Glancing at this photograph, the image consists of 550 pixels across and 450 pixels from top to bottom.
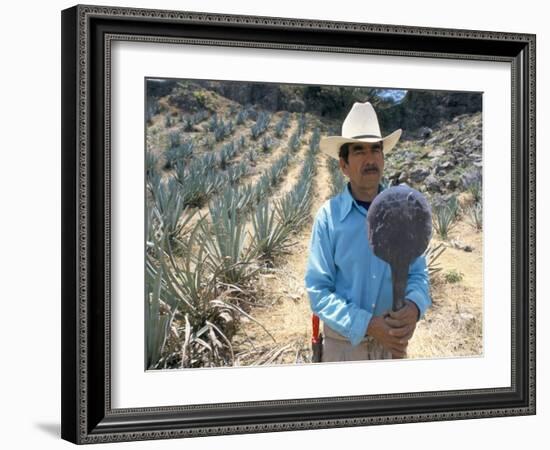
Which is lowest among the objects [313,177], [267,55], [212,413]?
[212,413]

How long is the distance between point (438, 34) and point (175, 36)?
1.49 m

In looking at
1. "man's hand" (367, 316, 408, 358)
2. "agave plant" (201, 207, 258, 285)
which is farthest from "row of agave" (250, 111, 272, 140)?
"man's hand" (367, 316, 408, 358)

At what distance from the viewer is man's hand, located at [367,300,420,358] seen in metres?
6.87

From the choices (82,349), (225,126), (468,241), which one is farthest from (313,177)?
(82,349)

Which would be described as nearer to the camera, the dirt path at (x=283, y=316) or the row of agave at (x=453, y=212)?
the dirt path at (x=283, y=316)

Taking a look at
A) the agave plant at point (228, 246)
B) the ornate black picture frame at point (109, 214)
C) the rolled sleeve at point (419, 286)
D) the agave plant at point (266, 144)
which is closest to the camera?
the ornate black picture frame at point (109, 214)

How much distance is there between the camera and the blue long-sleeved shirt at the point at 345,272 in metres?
6.76

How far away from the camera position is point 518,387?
7.25 metres

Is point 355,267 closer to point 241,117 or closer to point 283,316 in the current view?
point 283,316

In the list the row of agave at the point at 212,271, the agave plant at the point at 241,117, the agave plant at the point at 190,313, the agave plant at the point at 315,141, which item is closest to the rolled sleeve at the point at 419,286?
the row of agave at the point at 212,271

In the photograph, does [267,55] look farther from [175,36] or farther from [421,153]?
[421,153]

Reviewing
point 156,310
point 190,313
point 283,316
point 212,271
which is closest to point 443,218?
point 283,316

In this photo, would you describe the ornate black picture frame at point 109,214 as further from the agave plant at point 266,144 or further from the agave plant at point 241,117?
the agave plant at point 266,144

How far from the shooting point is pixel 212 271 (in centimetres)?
658
